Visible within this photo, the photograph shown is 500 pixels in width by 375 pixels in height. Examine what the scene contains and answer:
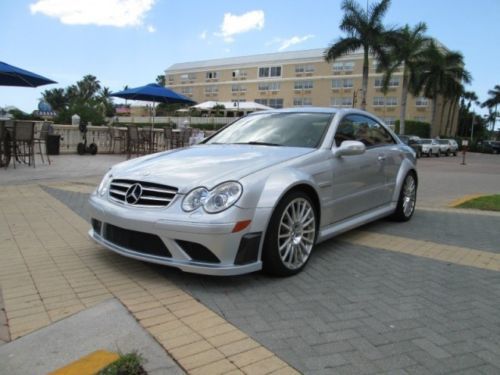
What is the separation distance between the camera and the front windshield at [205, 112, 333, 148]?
4586mm

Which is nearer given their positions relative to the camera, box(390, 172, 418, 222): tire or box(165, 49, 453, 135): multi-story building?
box(390, 172, 418, 222): tire

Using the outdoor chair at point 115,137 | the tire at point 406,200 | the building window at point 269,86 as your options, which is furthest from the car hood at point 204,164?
the building window at point 269,86

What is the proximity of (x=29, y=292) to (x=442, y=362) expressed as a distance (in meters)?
2.88

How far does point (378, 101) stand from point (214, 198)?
7015 cm

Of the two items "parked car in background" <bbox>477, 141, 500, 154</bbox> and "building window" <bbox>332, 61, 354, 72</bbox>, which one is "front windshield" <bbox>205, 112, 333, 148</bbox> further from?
"building window" <bbox>332, 61, 354, 72</bbox>

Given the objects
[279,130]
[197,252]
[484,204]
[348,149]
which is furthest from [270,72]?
[197,252]

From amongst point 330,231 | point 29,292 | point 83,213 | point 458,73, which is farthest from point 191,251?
point 458,73

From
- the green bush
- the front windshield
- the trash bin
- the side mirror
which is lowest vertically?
the trash bin

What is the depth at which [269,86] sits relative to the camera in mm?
79625

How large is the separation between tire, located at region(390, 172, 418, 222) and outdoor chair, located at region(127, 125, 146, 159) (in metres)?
10.1

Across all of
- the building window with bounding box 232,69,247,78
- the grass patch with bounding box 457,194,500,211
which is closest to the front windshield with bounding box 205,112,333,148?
the grass patch with bounding box 457,194,500,211

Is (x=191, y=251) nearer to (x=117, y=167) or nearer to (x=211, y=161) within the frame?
(x=211, y=161)

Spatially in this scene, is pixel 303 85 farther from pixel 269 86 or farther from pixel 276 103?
pixel 269 86

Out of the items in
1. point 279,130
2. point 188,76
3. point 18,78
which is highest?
point 188,76
